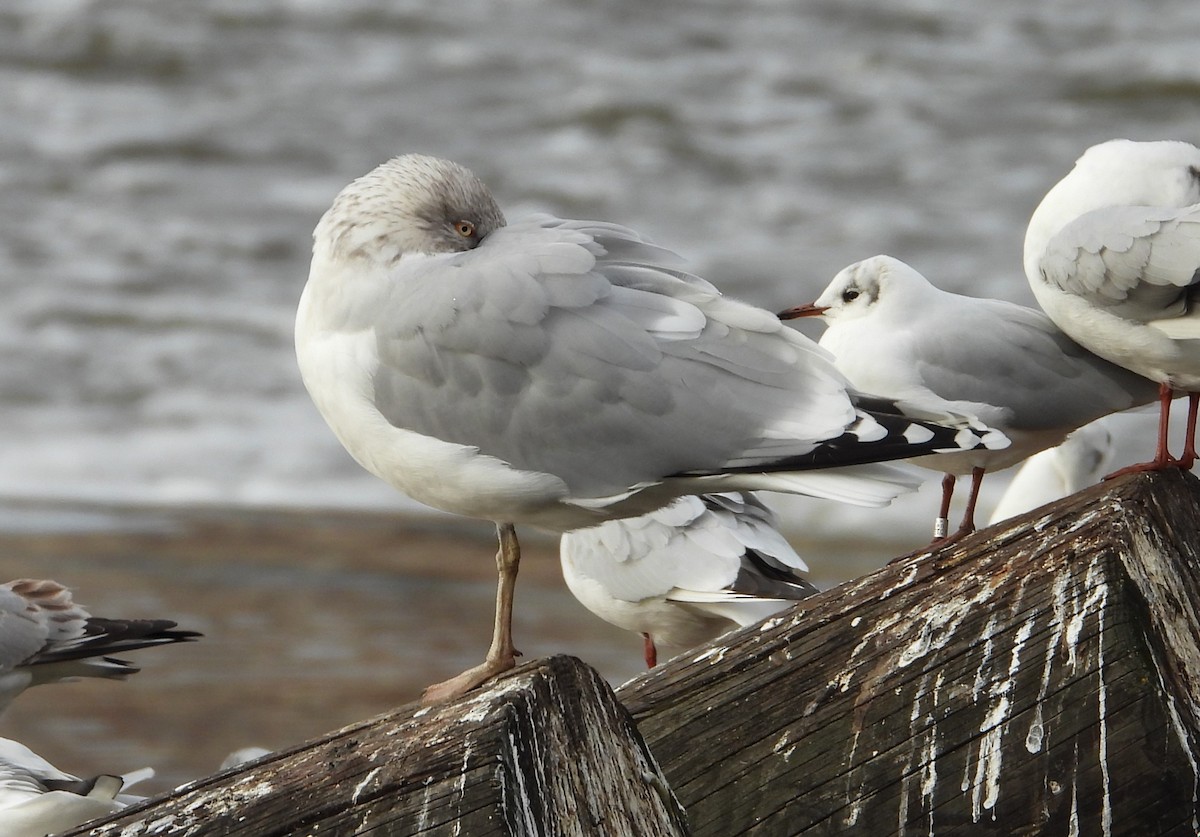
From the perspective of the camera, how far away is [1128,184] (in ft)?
11.1

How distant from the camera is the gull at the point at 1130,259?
3203 millimetres

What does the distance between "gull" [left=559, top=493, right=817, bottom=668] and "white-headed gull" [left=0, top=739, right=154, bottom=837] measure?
136 cm

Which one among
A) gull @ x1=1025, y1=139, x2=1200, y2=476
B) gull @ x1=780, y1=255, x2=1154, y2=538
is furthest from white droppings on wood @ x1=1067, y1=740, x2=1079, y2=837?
gull @ x1=780, y1=255, x2=1154, y2=538

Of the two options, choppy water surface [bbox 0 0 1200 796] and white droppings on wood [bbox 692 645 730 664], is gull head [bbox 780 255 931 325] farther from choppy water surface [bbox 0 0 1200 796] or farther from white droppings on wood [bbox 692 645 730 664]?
choppy water surface [bbox 0 0 1200 796]

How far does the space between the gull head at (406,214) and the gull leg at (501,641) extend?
49 centimetres

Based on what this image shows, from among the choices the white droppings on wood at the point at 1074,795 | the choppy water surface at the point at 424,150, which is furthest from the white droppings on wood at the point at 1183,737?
the choppy water surface at the point at 424,150

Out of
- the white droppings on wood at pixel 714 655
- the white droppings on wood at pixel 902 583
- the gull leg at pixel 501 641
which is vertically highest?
the white droppings on wood at pixel 902 583

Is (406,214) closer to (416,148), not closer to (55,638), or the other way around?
(55,638)

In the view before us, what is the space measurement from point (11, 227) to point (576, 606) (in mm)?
6460

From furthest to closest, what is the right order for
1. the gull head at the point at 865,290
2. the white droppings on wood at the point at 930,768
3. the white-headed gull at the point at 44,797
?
1. the gull head at the point at 865,290
2. the white-headed gull at the point at 44,797
3. the white droppings on wood at the point at 930,768

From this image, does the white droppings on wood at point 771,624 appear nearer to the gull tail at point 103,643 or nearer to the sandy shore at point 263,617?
the sandy shore at point 263,617

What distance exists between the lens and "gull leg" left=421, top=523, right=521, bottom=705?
2.78 m

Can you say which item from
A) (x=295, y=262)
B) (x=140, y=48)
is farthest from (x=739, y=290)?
(x=140, y=48)

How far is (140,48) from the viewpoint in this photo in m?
14.1
